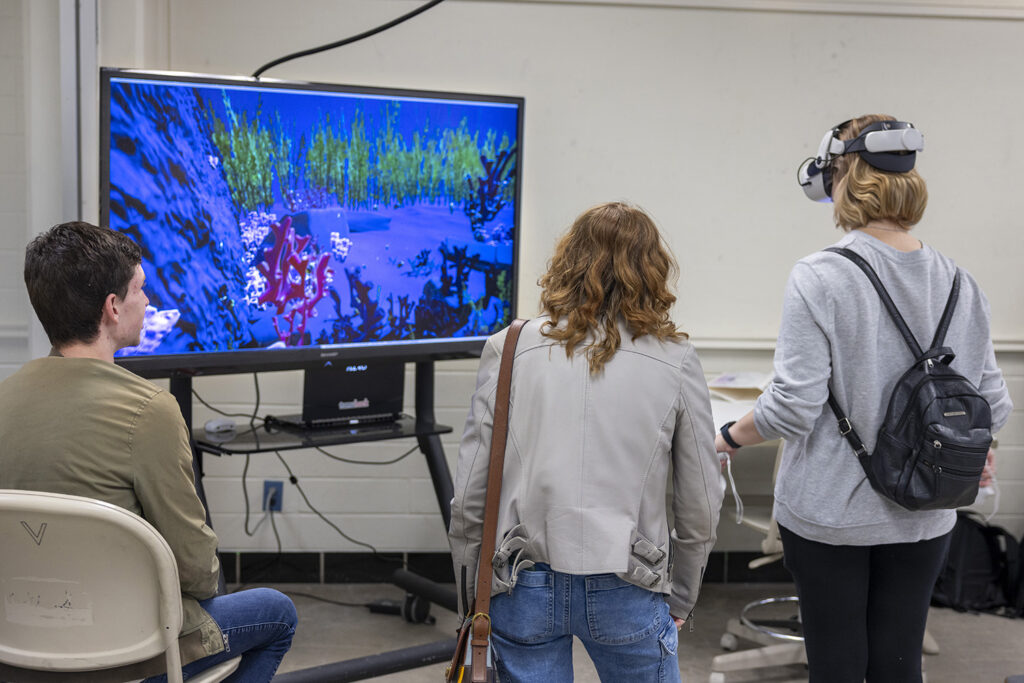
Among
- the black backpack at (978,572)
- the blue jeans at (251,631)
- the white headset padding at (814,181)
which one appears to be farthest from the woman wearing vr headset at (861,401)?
the black backpack at (978,572)

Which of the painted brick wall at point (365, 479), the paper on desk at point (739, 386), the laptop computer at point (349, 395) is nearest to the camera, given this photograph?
the laptop computer at point (349, 395)

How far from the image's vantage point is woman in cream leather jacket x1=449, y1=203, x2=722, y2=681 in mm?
1455

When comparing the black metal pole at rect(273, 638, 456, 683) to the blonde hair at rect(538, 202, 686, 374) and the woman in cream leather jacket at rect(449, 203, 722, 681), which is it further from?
the blonde hair at rect(538, 202, 686, 374)

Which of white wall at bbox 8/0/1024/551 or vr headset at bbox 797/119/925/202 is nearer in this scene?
vr headset at bbox 797/119/925/202

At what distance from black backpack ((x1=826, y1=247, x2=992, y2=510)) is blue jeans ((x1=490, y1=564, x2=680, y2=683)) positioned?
51cm

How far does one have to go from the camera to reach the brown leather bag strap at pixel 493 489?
1482mm

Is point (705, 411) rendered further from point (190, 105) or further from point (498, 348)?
point (190, 105)

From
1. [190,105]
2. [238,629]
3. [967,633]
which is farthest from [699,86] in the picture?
[238,629]

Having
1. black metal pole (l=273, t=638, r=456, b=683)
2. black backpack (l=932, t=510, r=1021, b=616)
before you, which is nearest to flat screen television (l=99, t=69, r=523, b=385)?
black metal pole (l=273, t=638, r=456, b=683)

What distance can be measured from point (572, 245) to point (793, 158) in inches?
86.6

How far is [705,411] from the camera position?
5.00 feet

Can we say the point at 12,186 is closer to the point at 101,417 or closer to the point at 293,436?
the point at 293,436

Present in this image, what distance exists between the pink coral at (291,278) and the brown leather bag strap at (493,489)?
124 centimetres

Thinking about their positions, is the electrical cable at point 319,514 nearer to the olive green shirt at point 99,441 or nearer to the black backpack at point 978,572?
the olive green shirt at point 99,441
